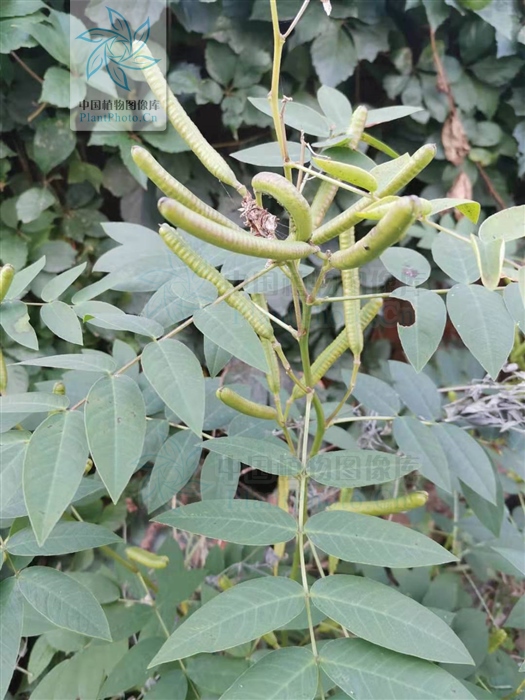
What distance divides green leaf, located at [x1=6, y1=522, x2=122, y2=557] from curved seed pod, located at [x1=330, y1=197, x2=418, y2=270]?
0.39 meters

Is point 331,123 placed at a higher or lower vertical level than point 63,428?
higher

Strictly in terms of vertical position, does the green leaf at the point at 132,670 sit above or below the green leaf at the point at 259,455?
below

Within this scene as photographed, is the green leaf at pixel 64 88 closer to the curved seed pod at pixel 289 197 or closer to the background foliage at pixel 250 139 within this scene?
the background foliage at pixel 250 139

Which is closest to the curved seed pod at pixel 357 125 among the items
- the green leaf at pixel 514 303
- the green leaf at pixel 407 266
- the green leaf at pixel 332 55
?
the green leaf at pixel 407 266

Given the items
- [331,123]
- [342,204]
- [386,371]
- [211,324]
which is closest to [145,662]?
[211,324]

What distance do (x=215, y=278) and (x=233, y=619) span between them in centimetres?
32

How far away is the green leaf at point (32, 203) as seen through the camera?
4.22ft

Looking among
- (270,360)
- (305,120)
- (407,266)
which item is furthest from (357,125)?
(270,360)

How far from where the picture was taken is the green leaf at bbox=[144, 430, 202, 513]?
0.70 meters

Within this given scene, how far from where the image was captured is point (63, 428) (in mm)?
498

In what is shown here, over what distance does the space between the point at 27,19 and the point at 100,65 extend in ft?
0.54

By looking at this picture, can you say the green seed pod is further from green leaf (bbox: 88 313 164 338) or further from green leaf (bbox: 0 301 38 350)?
green leaf (bbox: 0 301 38 350)

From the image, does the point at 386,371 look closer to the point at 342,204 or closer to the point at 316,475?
the point at 342,204

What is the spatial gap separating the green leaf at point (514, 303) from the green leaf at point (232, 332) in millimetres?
279
